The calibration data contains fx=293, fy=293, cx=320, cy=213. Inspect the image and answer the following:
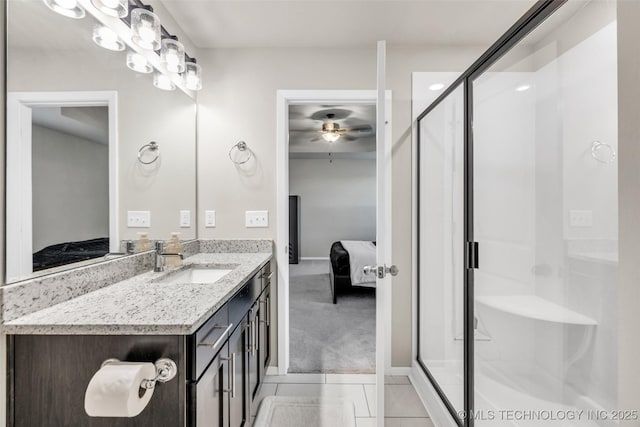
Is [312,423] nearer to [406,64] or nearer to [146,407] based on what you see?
[146,407]

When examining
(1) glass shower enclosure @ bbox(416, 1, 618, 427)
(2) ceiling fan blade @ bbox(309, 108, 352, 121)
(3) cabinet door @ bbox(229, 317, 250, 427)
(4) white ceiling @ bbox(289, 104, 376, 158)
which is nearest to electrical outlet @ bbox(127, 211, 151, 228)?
(3) cabinet door @ bbox(229, 317, 250, 427)

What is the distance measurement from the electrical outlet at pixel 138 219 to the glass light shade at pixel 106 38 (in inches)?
31.9

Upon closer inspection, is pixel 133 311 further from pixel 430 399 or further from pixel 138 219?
pixel 430 399

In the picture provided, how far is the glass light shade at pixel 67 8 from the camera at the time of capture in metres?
1.12

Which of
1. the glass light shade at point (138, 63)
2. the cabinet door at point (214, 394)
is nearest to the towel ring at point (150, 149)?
the glass light shade at point (138, 63)

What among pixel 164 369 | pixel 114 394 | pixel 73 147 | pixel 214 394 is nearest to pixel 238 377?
pixel 214 394

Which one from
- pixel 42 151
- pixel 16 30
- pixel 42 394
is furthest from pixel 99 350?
pixel 16 30

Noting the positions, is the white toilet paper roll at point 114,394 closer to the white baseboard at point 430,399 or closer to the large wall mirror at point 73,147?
the large wall mirror at point 73,147

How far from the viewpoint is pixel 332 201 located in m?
7.25

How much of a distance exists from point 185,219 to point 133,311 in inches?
48.4

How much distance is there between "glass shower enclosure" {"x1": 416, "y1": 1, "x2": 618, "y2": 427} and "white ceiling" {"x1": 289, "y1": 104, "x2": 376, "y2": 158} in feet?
7.18

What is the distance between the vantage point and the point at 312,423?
1757 millimetres

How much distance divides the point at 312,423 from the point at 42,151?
6.21ft

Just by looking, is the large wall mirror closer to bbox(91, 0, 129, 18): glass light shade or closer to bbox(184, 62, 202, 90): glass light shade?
bbox(91, 0, 129, 18): glass light shade
